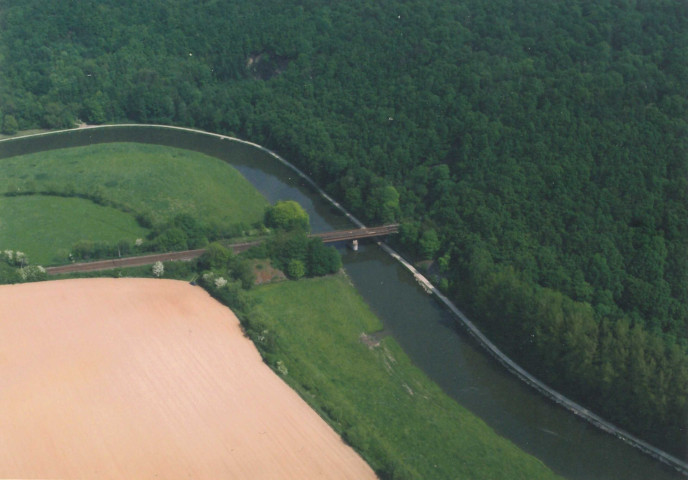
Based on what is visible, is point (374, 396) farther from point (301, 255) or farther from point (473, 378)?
point (301, 255)

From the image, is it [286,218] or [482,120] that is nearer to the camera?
[286,218]

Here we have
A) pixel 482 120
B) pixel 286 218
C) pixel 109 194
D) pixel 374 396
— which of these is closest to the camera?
pixel 374 396

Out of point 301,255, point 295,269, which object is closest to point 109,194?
point 301,255

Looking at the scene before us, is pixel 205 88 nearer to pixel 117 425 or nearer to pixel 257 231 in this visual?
pixel 257 231

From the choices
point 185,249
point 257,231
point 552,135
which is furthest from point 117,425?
point 552,135

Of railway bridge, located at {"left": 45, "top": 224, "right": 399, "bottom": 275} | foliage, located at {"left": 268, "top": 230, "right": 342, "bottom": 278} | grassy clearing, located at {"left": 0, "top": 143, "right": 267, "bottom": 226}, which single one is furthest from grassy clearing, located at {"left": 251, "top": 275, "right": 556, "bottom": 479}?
grassy clearing, located at {"left": 0, "top": 143, "right": 267, "bottom": 226}

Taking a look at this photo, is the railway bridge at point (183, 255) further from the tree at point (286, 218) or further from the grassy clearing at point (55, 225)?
the grassy clearing at point (55, 225)
